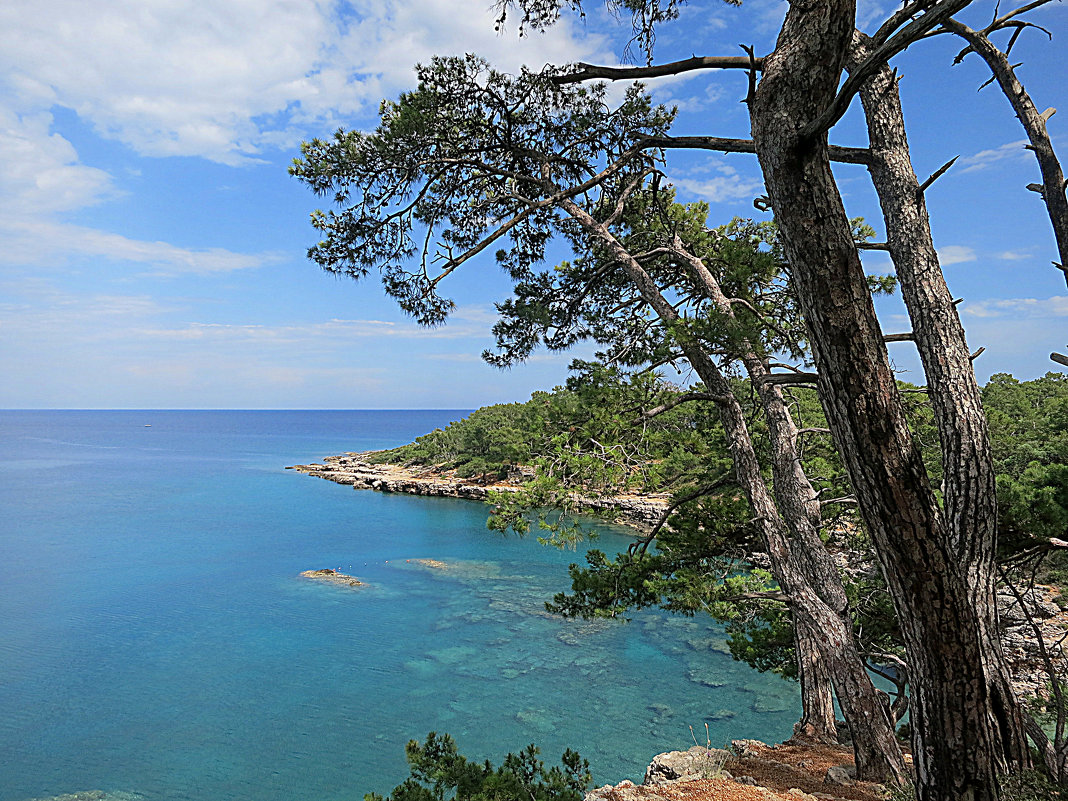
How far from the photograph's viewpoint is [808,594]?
16.4 feet

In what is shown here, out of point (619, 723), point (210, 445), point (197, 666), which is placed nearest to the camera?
point (619, 723)

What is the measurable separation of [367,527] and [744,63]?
2978 centimetres

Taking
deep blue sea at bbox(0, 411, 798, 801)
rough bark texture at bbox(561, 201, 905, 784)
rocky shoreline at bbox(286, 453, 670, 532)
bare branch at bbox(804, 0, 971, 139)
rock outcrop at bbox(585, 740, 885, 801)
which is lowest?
deep blue sea at bbox(0, 411, 798, 801)

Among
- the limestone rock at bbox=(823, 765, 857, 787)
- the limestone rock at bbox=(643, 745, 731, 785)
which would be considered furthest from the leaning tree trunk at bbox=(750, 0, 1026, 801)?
the limestone rock at bbox=(643, 745, 731, 785)

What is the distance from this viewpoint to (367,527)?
97.8 feet

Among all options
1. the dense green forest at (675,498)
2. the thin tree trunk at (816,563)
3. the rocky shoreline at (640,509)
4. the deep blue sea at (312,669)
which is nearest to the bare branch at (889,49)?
the thin tree trunk at (816,563)

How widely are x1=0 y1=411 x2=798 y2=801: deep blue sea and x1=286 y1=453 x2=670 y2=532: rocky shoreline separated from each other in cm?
160

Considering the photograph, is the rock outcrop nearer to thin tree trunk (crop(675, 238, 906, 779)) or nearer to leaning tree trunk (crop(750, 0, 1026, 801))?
thin tree trunk (crop(675, 238, 906, 779))

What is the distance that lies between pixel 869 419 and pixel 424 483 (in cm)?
3932

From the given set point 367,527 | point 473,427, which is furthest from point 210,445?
point 367,527

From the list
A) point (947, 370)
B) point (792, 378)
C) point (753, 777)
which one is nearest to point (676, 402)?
point (947, 370)

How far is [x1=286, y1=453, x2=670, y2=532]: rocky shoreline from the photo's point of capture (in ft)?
89.9

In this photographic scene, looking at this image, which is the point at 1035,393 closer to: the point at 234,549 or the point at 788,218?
the point at 788,218

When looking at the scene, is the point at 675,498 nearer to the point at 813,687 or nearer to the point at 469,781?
the point at 813,687
